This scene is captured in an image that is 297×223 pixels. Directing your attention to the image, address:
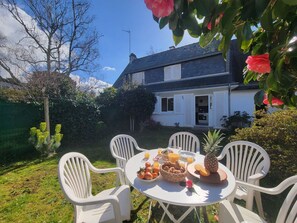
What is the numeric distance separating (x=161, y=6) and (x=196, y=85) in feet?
43.6

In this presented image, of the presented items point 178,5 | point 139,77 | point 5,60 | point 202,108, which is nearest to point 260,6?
point 178,5

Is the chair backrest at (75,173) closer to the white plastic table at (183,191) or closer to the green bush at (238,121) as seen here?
the white plastic table at (183,191)

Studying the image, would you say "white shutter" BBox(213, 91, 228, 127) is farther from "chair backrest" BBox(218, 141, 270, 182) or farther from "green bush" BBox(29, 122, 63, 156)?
"green bush" BBox(29, 122, 63, 156)


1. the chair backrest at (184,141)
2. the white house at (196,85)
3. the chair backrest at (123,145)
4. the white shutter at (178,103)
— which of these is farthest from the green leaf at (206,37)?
the white shutter at (178,103)

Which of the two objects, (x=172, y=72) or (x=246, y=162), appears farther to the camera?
(x=172, y=72)

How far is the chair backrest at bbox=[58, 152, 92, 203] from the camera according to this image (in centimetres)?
217

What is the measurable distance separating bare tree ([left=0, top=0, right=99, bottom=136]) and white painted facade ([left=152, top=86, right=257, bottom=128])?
7505 millimetres

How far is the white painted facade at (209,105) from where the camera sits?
441 inches

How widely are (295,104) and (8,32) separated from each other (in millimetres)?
14753

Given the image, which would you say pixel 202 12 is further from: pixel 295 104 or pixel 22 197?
pixel 22 197

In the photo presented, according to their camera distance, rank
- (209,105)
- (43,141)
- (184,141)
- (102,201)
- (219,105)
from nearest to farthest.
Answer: (102,201)
(184,141)
(43,141)
(219,105)
(209,105)

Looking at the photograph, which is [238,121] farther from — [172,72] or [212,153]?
[212,153]

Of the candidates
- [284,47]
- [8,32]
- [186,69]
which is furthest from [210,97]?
[8,32]

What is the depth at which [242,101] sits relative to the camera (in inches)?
440
